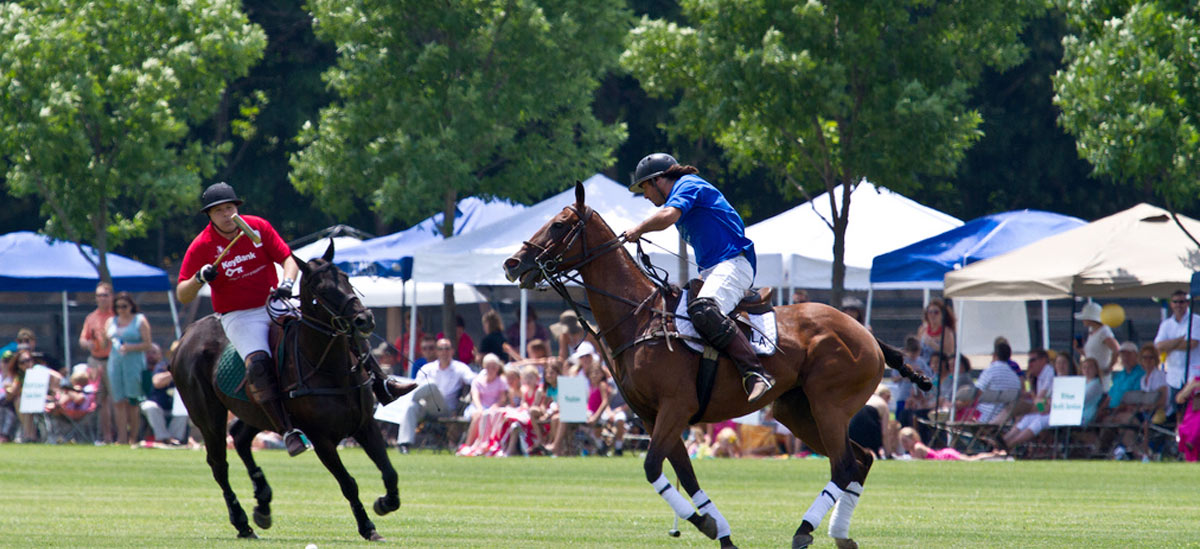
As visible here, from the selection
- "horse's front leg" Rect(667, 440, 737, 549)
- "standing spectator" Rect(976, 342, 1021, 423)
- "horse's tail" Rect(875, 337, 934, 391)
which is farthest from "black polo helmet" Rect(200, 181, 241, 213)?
"standing spectator" Rect(976, 342, 1021, 423)

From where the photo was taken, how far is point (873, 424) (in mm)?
20266

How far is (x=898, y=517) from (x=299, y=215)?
30.9m

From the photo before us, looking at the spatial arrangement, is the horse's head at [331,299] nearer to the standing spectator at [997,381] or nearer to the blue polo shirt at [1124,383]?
the standing spectator at [997,381]

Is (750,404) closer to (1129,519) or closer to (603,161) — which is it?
(1129,519)

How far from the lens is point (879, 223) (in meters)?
27.4

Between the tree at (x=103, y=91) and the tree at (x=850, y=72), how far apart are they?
8.51 meters

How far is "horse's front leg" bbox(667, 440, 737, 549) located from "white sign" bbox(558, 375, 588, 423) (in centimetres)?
1194

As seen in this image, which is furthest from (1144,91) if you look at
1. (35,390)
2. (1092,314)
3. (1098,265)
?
(35,390)

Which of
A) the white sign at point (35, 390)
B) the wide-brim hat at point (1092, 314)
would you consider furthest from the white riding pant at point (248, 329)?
the white sign at point (35, 390)

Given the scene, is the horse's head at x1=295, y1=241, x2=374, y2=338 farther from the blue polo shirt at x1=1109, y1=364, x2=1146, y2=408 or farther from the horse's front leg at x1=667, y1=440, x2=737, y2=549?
the blue polo shirt at x1=1109, y1=364, x2=1146, y2=408

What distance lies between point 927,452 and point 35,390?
12.7m

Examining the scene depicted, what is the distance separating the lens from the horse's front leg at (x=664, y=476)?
10047 millimetres

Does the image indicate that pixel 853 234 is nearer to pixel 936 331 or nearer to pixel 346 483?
pixel 936 331

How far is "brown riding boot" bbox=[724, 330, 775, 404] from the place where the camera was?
10.5 meters
